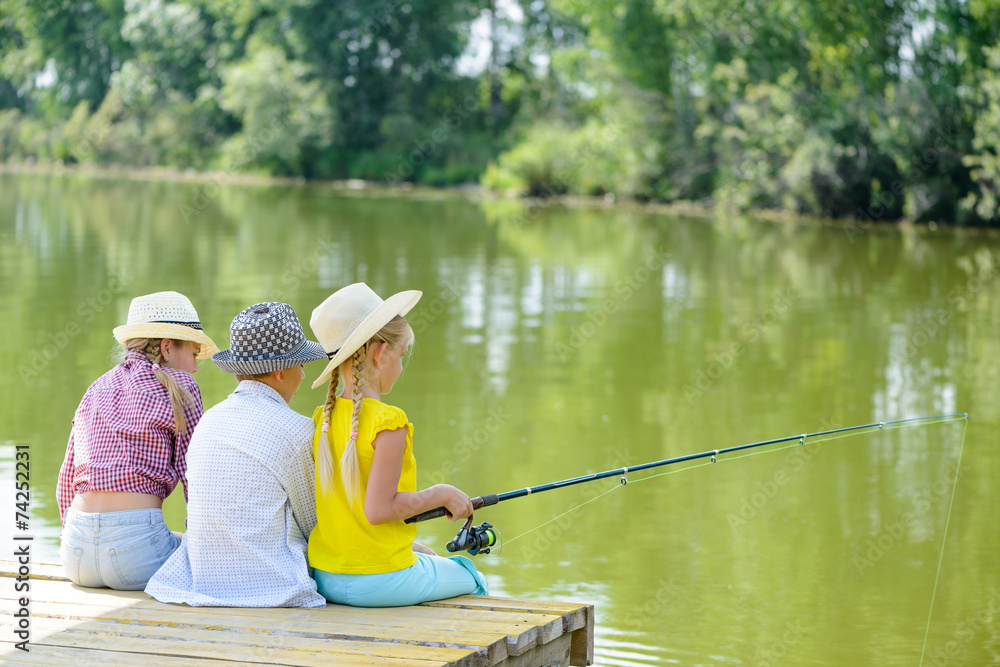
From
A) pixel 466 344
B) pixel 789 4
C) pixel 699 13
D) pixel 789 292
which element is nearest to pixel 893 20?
pixel 789 4

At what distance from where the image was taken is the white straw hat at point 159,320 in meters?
3.80

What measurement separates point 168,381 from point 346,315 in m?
0.69

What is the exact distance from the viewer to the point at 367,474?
3312 mm

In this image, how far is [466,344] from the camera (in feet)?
35.5

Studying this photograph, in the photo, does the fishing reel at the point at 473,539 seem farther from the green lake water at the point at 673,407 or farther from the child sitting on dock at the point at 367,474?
the green lake water at the point at 673,407

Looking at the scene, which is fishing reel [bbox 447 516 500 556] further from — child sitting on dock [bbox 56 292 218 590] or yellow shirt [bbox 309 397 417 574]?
child sitting on dock [bbox 56 292 218 590]

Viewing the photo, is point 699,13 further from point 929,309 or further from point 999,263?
point 929,309

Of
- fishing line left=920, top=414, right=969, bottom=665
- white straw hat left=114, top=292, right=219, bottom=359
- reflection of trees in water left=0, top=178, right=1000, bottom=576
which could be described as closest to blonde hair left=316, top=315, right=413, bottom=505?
white straw hat left=114, top=292, right=219, bottom=359

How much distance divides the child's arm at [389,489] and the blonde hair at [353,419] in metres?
0.05

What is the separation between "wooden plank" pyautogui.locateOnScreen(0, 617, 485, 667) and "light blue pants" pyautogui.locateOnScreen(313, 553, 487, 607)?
28cm

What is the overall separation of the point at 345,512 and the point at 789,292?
39.8ft

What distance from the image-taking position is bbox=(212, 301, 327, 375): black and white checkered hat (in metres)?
3.43

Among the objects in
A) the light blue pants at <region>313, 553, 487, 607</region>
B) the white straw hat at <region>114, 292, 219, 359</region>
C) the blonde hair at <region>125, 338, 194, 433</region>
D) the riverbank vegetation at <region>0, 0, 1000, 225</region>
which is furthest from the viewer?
the riverbank vegetation at <region>0, 0, 1000, 225</region>

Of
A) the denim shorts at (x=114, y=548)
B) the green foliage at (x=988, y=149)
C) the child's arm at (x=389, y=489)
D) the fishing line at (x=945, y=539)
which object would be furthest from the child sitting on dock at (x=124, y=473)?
the green foliage at (x=988, y=149)
